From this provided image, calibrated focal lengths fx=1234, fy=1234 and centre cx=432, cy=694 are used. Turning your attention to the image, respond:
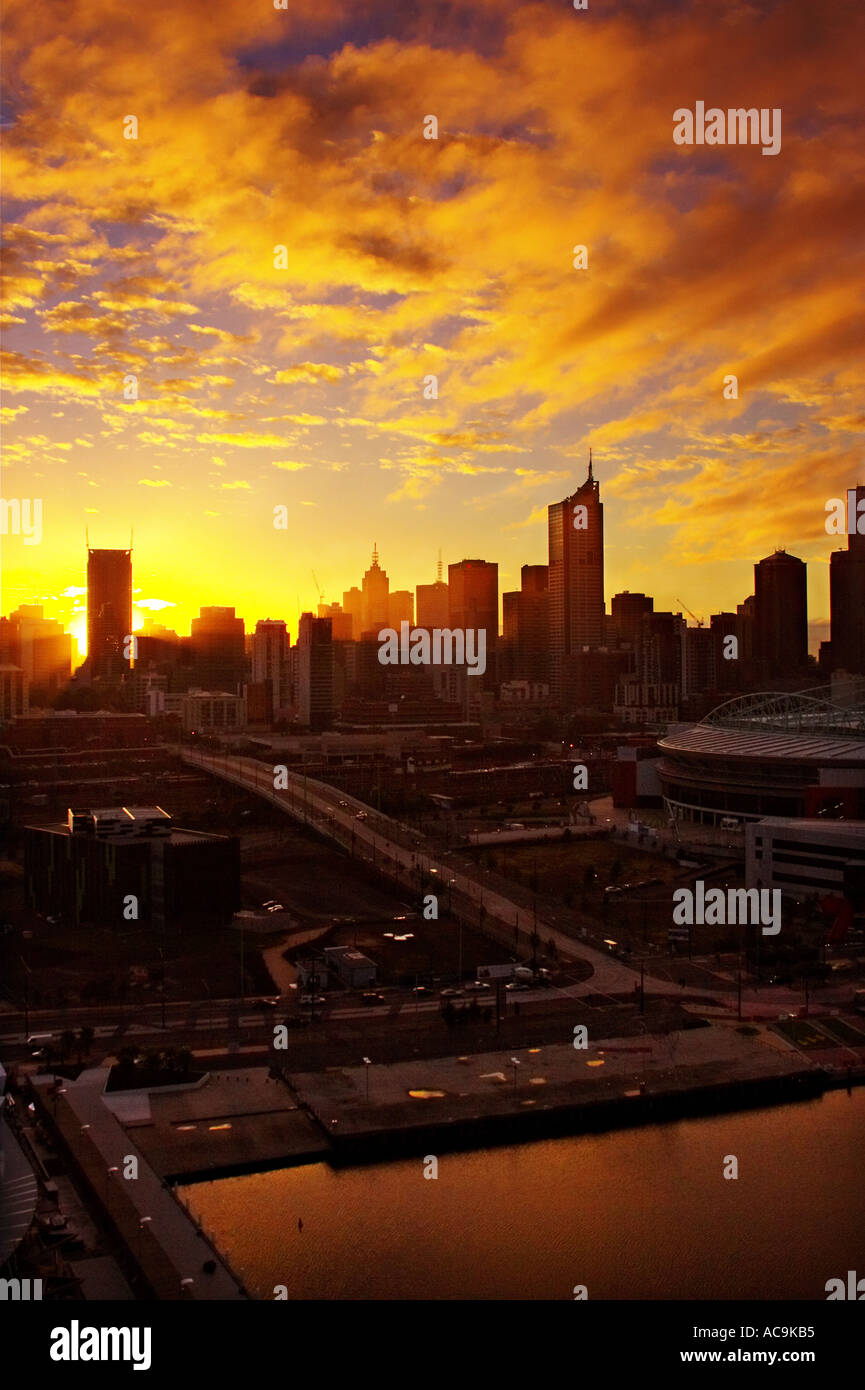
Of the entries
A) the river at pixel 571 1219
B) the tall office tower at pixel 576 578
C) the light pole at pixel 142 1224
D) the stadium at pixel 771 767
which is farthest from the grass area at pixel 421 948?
the tall office tower at pixel 576 578

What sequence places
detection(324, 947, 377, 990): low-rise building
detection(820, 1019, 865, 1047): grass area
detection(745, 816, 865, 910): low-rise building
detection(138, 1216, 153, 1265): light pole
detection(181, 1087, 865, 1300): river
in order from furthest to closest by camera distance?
detection(745, 816, 865, 910): low-rise building → detection(324, 947, 377, 990): low-rise building → detection(820, 1019, 865, 1047): grass area → detection(181, 1087, 865, 1300): river → detection(138, 1216, 153, 1265): light pole

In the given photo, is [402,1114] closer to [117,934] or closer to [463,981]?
[463,981]

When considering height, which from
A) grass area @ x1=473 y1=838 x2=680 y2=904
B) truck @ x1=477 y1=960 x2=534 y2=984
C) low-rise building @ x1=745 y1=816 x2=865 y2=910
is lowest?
truck @ x1=477 y1=960 x2=534 y2=984

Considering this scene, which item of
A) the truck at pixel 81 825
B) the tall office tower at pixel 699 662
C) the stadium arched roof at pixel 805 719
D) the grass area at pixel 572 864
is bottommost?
the grass area at pixel 572 864

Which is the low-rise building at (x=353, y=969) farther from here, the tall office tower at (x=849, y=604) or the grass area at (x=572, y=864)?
the tall office tower at (x=849, y=604)

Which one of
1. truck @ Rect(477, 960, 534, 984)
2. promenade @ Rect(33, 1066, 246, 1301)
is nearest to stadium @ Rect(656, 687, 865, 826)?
truck @ Rect(477, 960, 534, 984)

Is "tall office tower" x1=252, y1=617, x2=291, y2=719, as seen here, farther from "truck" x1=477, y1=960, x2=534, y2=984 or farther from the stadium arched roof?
"truck" x1=477, y1=960, x2=534, y2=984
